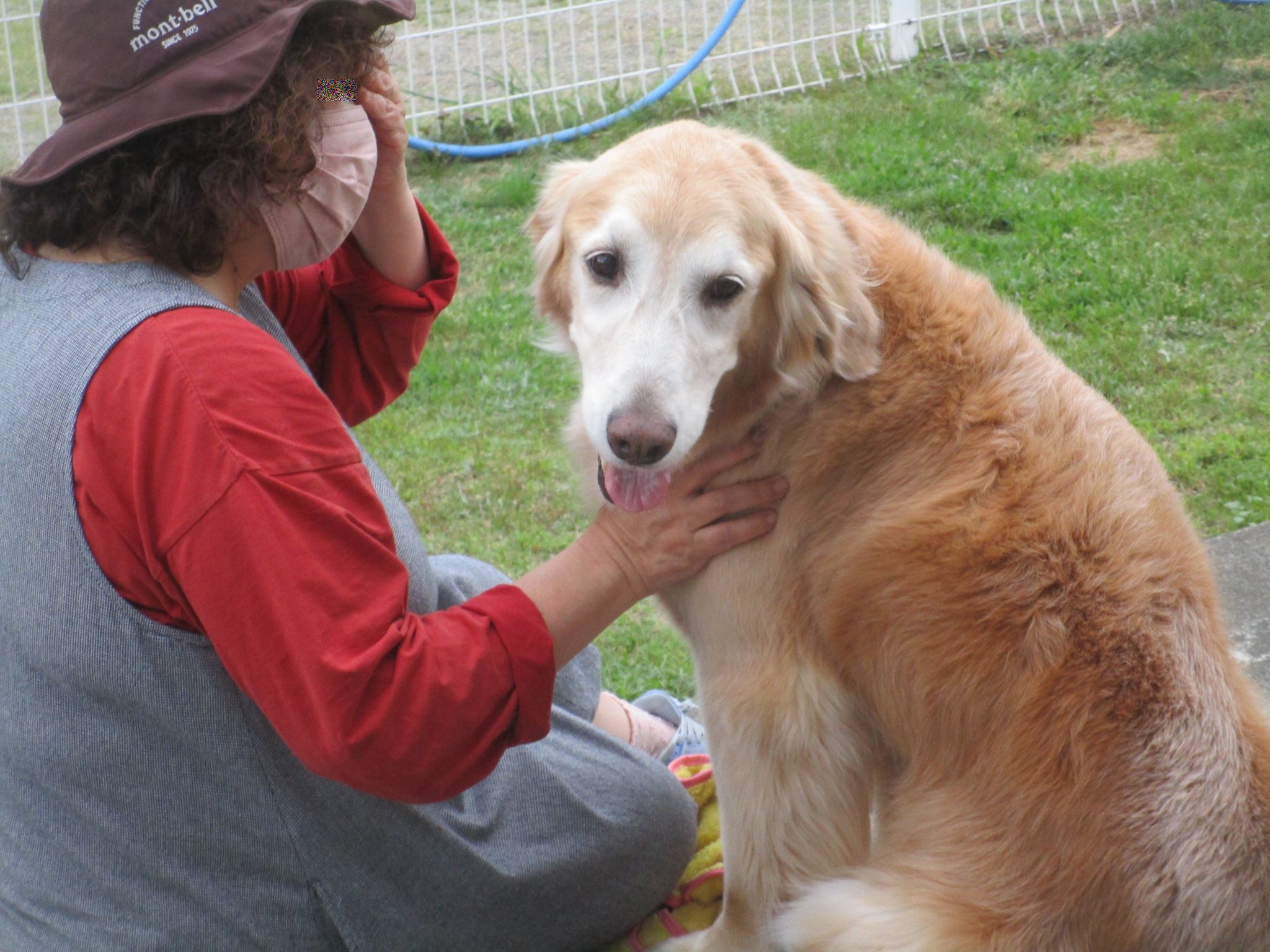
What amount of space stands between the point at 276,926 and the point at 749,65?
623 cm

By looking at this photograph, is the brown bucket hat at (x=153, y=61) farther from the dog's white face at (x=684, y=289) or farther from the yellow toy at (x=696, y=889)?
the yellow toy at (x=696, y=889)

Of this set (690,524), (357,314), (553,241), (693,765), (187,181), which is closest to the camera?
(187,181)

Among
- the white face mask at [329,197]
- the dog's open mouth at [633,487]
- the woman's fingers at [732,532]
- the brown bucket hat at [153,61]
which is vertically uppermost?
the brown bucket hat at [153,61]

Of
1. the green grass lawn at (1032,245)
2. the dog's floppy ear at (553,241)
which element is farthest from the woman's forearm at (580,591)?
the green grass lawn at (1032,245)

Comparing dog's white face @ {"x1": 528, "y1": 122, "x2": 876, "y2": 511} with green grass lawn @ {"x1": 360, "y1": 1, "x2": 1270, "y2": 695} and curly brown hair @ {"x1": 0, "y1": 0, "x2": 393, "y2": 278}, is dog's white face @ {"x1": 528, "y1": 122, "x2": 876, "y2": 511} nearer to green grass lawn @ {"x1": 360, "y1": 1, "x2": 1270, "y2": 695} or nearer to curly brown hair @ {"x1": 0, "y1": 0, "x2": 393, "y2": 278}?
curly brown hair @ {"x1": 0, "y1": 0, "x2": 393, "y2": 278}

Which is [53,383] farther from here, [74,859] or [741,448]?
[741,448]

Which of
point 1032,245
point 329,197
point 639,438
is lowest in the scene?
point 1032,245

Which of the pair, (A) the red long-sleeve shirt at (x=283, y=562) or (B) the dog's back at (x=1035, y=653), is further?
(B) the dog's back at (x=1035, y=653)

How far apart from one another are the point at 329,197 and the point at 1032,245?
407 cm

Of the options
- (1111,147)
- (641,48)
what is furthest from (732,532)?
(641,48)

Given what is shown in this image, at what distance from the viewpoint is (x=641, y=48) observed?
7.15 meters

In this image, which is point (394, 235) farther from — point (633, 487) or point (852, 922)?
point (852, 922)

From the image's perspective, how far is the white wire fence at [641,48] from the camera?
22.9 feet

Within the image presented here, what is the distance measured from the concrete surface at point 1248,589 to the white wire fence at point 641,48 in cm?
447
